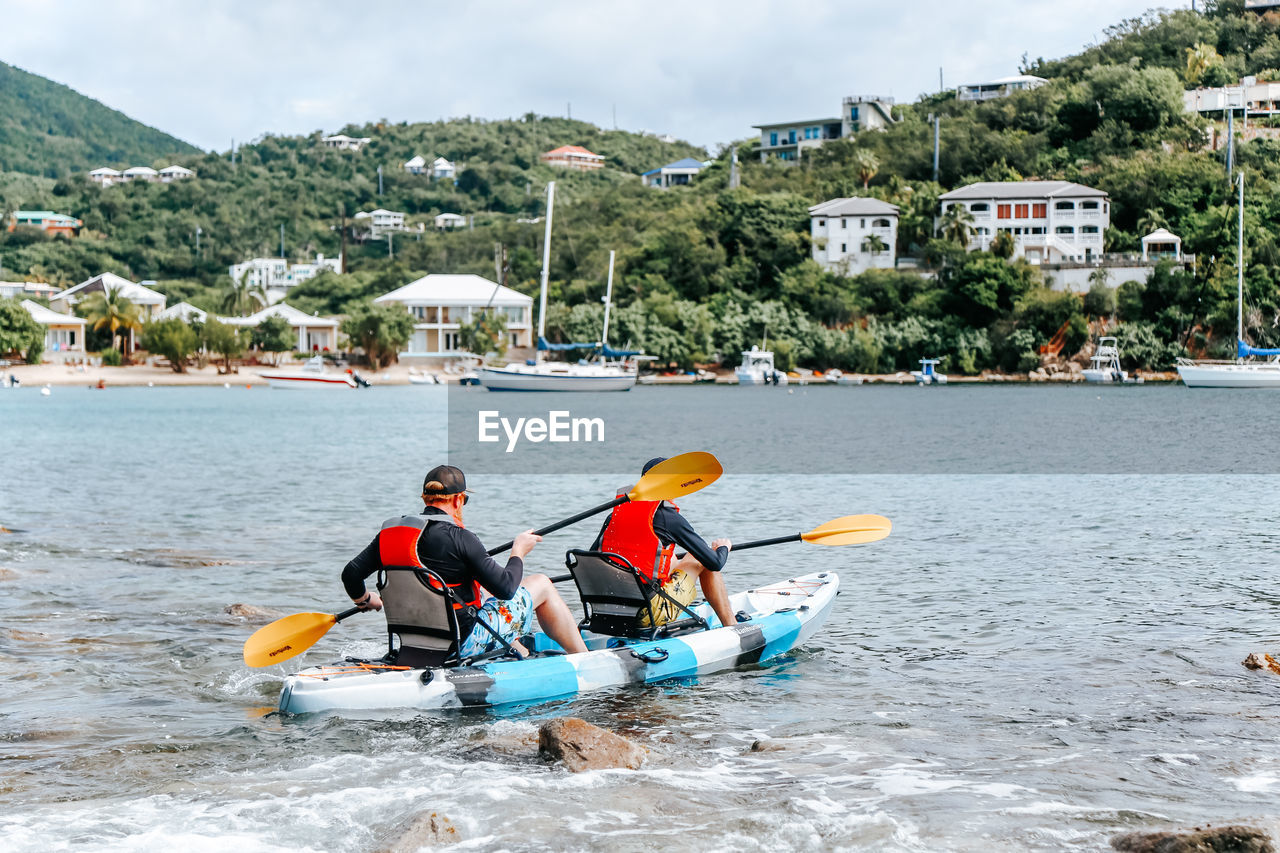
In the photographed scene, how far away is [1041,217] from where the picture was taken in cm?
8850

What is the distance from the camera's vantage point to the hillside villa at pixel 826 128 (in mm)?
121688

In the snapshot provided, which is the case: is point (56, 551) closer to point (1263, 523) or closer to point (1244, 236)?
point (1263, 523)

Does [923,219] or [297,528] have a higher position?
[923,219]

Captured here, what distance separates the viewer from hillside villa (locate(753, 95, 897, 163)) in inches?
4791

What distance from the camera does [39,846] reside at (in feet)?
19.7

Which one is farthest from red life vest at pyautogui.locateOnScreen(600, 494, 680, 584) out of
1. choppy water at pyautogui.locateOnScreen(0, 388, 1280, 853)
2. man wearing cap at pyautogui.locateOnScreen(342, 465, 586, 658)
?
choppy water at pyautogui.locateOnScreen(0, 388, 1280, 853)

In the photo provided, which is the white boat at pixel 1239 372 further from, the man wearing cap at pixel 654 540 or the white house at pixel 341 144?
the white house at pixel 341 144

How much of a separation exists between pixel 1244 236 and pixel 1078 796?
87.4m

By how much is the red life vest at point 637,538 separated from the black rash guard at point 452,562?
4.39 feet

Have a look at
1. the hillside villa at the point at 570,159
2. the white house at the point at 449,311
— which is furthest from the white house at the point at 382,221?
the white house at the point at 449,311

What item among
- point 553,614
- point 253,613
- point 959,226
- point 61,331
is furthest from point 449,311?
point 553,614

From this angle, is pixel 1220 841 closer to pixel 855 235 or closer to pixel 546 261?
pixel 546 261

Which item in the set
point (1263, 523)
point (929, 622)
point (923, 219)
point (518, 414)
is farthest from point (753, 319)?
point (929, 622)

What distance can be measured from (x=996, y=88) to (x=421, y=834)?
12973 centimetres
